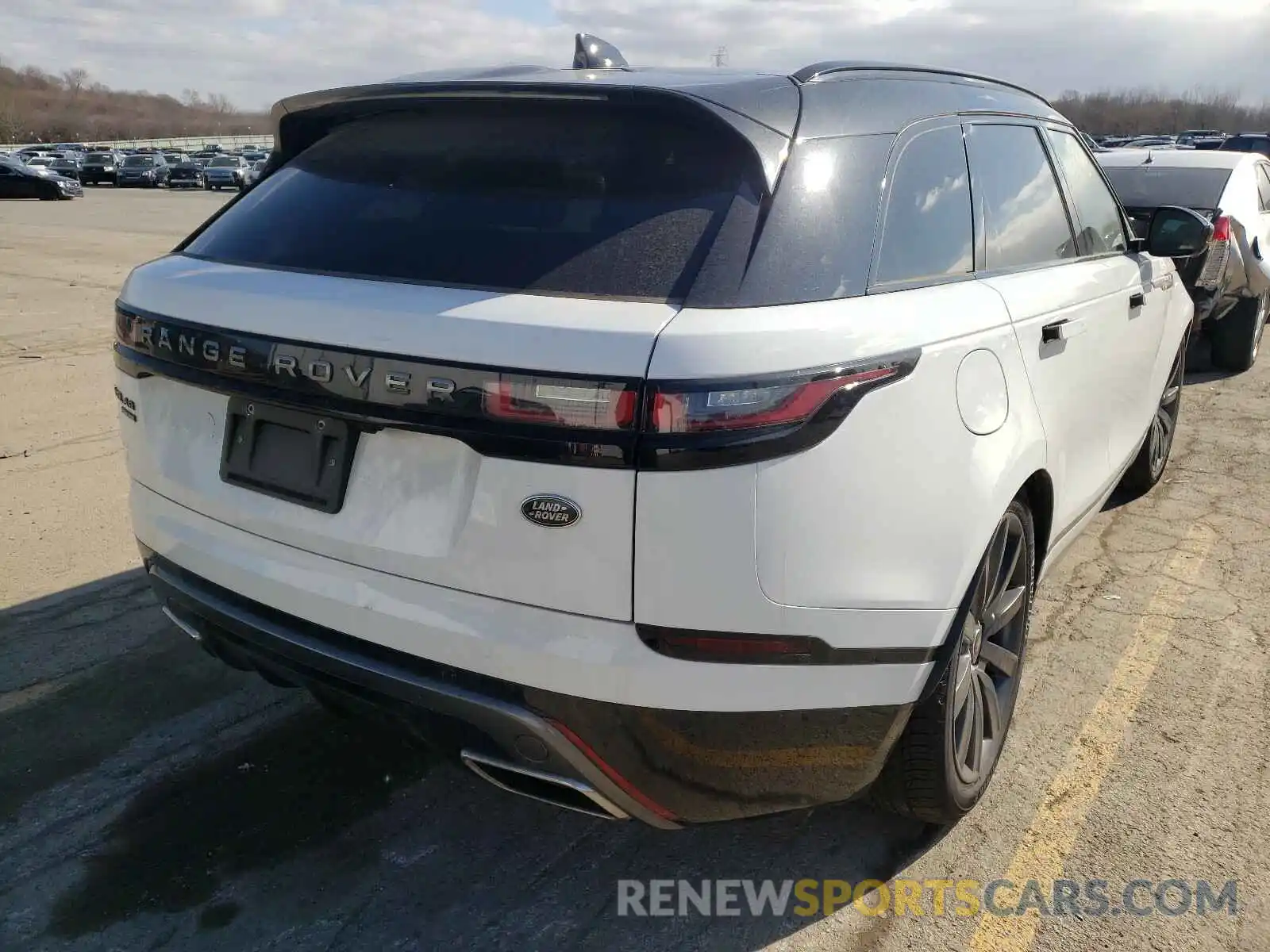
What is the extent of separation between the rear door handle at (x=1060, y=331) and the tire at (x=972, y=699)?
445 mm

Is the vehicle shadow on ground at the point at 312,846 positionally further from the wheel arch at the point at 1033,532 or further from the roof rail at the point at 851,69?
the roof rail at the point at 851,69

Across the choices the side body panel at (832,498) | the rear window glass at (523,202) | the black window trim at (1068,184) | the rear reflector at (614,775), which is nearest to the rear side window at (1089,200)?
the black window trim at (1068,184)

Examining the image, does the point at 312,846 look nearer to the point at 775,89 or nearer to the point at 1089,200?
the point at 775,89

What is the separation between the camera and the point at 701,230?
2.06 m

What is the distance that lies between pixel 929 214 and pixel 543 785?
1.58 meters

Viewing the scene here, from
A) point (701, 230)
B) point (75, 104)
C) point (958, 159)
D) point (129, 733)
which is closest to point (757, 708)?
point (701, 230)

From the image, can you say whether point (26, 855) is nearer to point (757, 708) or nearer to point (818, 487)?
point (757, 708)

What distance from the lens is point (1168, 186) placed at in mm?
8336

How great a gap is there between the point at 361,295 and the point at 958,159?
63.1 inches

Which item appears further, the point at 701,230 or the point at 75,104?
the point at 75,104

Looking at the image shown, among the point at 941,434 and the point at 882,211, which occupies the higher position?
the point at 882,211

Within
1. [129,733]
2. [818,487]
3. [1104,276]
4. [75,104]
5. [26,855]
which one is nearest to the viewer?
[818,487]

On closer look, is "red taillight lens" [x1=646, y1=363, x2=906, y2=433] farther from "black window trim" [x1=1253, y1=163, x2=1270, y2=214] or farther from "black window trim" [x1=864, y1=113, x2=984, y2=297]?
"black window trim" [x1=1253, y1=163, x2=1270, y2=214]

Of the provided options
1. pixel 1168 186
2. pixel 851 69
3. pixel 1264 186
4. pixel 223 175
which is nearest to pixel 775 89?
pixel 851 69
